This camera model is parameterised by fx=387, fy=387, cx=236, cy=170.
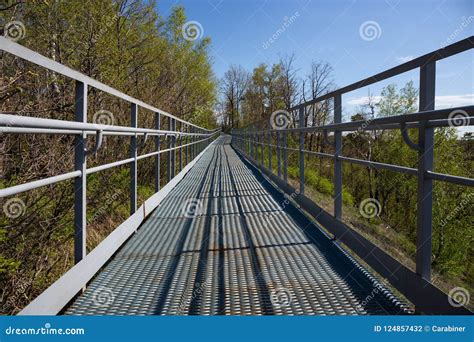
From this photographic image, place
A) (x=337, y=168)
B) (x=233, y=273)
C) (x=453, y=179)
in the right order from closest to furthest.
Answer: (x=453, y=179) < (x=233, y=273) < (x=337, y=168)

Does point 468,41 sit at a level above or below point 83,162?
above

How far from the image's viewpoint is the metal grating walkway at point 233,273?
1.97 metres

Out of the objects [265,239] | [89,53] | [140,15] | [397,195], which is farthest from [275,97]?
[265,239]

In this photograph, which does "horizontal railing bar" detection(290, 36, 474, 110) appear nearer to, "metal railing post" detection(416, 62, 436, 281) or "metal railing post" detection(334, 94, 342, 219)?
"metal railing post" detection(416, 62, 436, 281)

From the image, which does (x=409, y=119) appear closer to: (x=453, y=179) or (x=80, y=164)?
(x=453, y=179)

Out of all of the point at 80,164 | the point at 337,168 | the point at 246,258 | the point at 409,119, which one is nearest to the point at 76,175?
the point at 80,164

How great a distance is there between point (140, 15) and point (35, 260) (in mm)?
6685

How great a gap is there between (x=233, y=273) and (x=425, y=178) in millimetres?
1248

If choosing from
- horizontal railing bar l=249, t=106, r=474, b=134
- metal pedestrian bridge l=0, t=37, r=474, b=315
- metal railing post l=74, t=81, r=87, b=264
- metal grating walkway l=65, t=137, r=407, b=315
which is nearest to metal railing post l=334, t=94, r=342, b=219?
metal pedestrian bridge l=0, t=37, r=474, b=315

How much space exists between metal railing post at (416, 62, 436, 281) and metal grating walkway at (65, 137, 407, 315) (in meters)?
0.28

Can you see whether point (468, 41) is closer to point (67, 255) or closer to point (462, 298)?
point (462, 298)

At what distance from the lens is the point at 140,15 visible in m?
8.40

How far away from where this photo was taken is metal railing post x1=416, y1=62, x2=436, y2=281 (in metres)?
1.88

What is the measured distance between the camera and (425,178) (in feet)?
6.27
